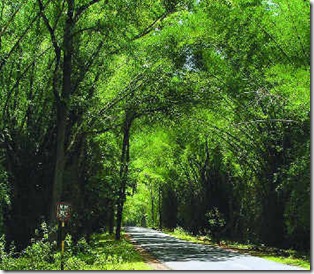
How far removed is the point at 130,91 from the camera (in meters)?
15.4

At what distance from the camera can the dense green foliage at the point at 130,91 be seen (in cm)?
1318

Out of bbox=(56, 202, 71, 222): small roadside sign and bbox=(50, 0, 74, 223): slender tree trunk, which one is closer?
bbox=(56, 202, 71, 222): small roadside sign

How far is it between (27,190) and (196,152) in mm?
17790

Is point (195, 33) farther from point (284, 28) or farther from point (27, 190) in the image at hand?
point (27, 190)

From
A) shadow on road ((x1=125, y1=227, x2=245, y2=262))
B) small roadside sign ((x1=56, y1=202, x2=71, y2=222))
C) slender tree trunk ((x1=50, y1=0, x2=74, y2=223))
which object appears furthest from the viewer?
shadow on road ((x1=125, y1=227, x2=245, y2=262))

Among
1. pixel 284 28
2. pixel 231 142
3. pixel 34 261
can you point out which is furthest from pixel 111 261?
pixel 231 142

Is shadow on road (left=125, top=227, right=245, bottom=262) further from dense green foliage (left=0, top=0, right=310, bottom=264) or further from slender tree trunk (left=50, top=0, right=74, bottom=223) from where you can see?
slender tree trunk (left=50, top=0, right=74, bottom=223)

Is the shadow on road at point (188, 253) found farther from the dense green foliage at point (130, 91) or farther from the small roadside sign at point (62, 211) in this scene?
the small roadside sign at point (62, 211)

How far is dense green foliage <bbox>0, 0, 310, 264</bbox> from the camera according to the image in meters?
13.2

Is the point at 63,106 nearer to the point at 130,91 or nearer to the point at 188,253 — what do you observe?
the point at 130,91

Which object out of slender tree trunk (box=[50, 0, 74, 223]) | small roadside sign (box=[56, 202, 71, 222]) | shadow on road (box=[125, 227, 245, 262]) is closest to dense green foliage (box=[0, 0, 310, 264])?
slender tree trunk (box=[50, 0, 74, 223])

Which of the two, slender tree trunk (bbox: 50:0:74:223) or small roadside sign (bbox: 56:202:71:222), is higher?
slender tree trunk (bbox: 50:0:74:223)

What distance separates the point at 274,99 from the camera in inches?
648

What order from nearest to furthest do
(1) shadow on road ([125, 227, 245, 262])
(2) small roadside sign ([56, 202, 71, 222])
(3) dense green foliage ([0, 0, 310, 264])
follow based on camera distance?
1. (2) small roadside sign ([56, 202, 71, 222])
2. (3) dense green foliage ([0, 0, 310, 264])
3. (1) shadow on road ([125, 227, 245, 262])
